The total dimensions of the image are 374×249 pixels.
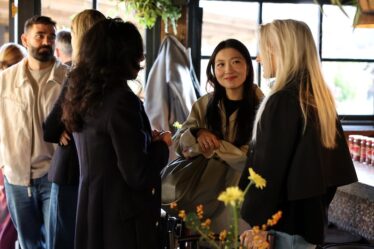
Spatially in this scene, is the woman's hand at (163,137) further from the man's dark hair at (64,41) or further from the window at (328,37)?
the window at (328,37)

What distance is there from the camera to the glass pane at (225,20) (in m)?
4.49

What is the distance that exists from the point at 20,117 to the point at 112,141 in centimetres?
102

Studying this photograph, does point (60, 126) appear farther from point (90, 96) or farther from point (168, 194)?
point (168, 194)

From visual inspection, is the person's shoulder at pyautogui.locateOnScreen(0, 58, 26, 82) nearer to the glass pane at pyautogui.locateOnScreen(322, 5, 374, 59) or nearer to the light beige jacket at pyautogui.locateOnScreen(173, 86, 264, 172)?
the light beige jacket at pyautogui.locateOnScreen(173, 86, 264, 172)

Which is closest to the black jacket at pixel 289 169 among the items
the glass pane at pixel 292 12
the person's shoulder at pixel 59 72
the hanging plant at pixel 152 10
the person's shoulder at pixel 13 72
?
the person's shoulder at pixel 59 72

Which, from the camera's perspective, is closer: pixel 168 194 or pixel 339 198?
pixel 168 194

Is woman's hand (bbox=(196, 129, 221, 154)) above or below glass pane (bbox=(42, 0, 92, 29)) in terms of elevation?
below

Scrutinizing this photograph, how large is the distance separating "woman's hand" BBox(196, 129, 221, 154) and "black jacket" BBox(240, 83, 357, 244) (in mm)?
475

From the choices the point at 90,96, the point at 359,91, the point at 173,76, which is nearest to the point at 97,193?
the point at 90,96

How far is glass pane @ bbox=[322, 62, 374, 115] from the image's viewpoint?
4684mm

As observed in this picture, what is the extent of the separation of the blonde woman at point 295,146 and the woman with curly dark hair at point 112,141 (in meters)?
0.38

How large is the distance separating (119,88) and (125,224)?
0.48 metres

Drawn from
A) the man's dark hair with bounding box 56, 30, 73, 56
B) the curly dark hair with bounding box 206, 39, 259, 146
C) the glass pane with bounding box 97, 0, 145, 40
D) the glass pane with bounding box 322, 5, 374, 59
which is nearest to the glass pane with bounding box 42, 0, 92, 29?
the glass pane with bounding box 97, 0, 145, 40

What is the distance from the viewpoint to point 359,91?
4.72 meters
